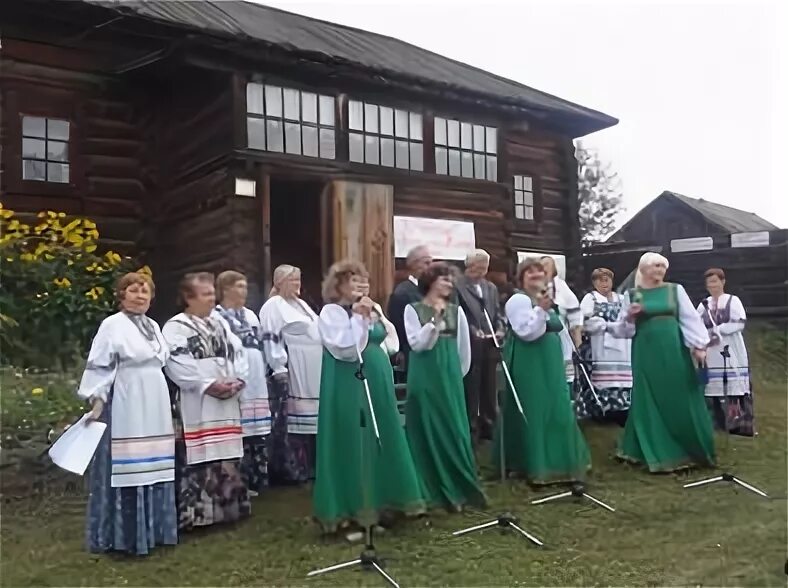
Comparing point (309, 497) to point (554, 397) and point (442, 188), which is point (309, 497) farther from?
point (442, 188)

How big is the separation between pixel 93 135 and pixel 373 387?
103 inches

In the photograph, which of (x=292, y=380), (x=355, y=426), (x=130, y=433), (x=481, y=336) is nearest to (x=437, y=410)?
(x=355, y=426)

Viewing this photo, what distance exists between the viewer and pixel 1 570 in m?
3.61

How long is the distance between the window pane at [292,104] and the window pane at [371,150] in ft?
1.70

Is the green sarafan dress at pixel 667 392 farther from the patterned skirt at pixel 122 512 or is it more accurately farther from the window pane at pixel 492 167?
the patterned skirt at pixel 122 512

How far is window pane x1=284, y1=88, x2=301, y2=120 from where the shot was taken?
561 centimetres

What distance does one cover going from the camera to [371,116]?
231 inches

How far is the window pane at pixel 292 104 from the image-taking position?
221 inches

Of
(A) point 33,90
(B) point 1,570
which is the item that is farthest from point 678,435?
(A) point 33,90

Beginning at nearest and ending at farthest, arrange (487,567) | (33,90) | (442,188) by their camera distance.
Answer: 1. (487,567)
2. (33,90)
3. (442,188)

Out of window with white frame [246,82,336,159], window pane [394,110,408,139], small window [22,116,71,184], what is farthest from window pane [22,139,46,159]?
window pane [394,110,408,139]

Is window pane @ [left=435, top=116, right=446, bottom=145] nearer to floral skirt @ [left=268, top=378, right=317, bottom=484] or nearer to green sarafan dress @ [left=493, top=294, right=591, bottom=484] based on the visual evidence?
green sarafan dress @ [left=493, top=294, right=591, bottom=484]

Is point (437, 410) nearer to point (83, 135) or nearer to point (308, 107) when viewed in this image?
point (308, 107)

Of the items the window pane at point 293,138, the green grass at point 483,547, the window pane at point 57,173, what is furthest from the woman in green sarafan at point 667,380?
the window pane at point 57,173
